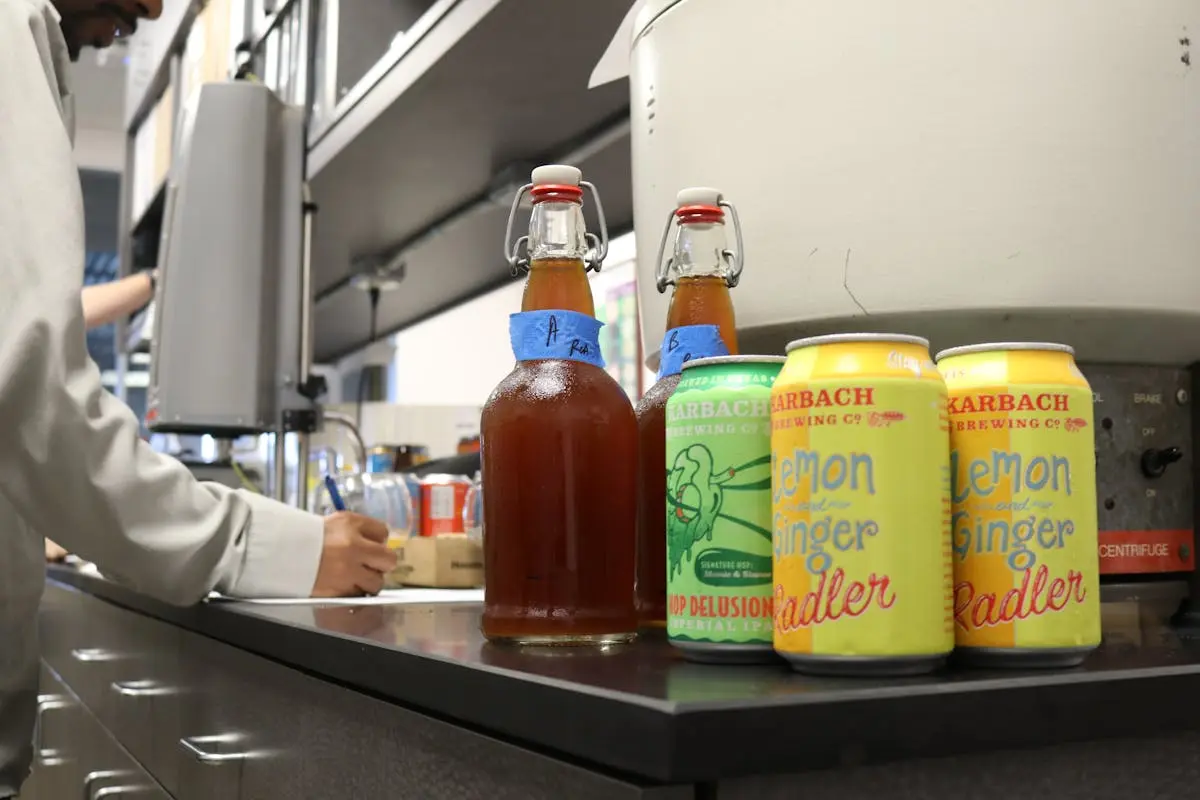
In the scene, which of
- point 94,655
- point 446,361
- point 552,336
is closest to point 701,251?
point 552,336

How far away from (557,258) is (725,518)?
215 mm

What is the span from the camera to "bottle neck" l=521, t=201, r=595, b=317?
678mm

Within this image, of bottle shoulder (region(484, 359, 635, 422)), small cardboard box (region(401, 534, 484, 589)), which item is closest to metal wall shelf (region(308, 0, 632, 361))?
small cardboard box (region(401, 534, 484, 589))

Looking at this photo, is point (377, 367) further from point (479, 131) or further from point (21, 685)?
point (21, 685)

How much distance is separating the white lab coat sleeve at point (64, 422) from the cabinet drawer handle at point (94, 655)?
1.55 feet

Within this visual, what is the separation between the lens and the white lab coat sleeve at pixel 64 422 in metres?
0.92

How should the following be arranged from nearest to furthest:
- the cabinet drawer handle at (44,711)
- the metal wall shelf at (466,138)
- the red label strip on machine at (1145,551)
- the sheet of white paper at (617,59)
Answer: the red label strip on machine at (1145,551), the sheet of white paper at (617,59), the metal wall shelf at (466,138), the cabinet drawer handle at (44,711)

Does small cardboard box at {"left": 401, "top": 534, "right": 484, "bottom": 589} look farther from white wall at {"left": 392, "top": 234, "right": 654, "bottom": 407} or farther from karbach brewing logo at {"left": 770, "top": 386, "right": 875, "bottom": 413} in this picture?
white wall at {"left": 392, "top": 234, "right": 654, "bottom": 407}

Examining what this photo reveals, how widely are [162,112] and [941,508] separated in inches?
152

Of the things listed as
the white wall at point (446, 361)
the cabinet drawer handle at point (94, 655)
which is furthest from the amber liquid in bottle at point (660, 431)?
the white wall at point (446, 361)

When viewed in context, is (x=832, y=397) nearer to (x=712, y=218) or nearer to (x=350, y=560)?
(x=712, y=218)

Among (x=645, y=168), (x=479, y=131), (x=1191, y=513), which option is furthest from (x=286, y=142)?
(x=1191, y=513)

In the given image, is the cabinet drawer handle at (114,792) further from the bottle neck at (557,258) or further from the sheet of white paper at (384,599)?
the bottle neck at (557,258)

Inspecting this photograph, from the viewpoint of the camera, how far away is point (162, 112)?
151 inches
